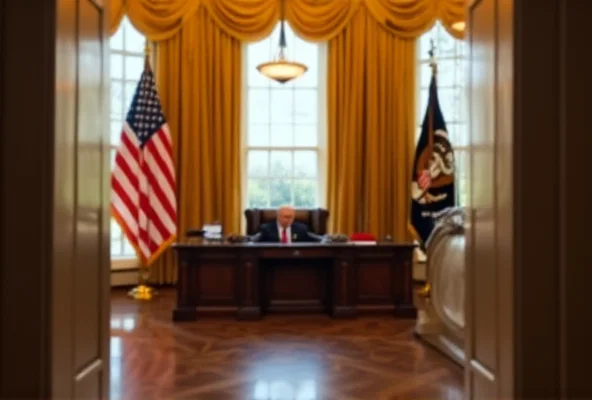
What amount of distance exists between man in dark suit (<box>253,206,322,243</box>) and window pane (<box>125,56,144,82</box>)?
11.5 feet

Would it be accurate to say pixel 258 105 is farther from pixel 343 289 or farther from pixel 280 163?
pixel 343 289

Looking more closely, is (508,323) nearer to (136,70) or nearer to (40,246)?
(40,246)

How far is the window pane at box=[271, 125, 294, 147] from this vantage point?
9883mm

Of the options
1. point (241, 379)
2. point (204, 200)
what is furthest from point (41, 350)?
point (204, 200)

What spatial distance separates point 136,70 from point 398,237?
175 inches

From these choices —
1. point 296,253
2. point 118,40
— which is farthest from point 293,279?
point 118,40

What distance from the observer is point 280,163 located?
32.5 ft

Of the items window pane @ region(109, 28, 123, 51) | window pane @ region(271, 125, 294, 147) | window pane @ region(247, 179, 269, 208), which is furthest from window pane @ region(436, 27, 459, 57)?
window pane @ region(109, 28, 123, 51)

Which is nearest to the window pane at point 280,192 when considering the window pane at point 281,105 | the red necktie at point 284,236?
the window pane at point 281,105

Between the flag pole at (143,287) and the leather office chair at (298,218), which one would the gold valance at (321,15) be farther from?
the leather office chair at (298,218)

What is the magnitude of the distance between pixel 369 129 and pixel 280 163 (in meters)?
1.44

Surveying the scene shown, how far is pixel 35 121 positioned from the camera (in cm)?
207

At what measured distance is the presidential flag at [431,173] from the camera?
8.68 metres

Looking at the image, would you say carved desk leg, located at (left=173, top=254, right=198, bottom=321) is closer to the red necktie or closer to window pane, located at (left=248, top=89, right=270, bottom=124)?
the red necktie
